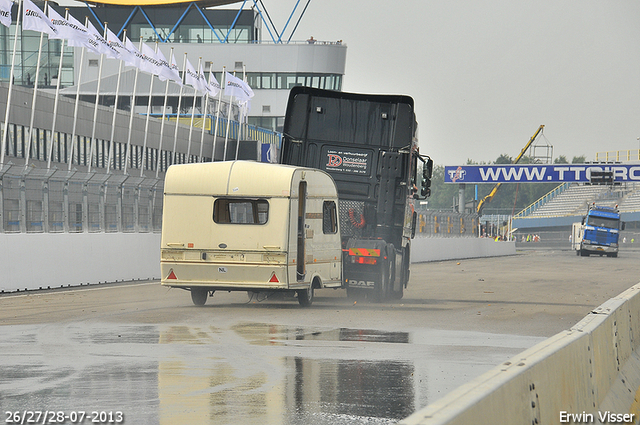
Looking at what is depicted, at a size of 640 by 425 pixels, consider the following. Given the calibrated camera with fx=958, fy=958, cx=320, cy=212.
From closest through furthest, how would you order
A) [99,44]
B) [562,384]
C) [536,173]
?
[562,384], [99,44], [536,173]

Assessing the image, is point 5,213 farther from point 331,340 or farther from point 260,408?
point 260,408

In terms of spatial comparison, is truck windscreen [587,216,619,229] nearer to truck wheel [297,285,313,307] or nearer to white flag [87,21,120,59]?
white flag [87,21,120,59]

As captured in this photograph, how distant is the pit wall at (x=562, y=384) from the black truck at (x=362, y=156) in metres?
9.18

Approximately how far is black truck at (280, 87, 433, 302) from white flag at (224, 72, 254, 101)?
32.7 meters

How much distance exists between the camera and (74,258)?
2277 centimetres

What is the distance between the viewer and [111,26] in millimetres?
94562

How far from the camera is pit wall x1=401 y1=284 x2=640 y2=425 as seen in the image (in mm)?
4184

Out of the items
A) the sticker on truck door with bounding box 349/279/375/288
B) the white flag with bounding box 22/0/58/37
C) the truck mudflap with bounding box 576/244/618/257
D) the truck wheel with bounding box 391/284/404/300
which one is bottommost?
the truck wheel with bounding box 391/284/404/300

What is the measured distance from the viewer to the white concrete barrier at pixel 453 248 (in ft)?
149

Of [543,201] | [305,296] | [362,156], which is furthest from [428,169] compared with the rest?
[543,201]

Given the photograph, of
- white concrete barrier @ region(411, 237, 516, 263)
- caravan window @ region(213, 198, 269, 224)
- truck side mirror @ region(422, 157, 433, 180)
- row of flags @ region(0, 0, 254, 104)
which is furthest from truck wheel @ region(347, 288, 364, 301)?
white concrete barrier @ region(411, 237, 516, 263)

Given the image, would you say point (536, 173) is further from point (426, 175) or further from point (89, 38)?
point (426, 175)

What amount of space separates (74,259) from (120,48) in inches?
756

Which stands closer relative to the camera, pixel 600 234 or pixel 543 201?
pixel 600 234
